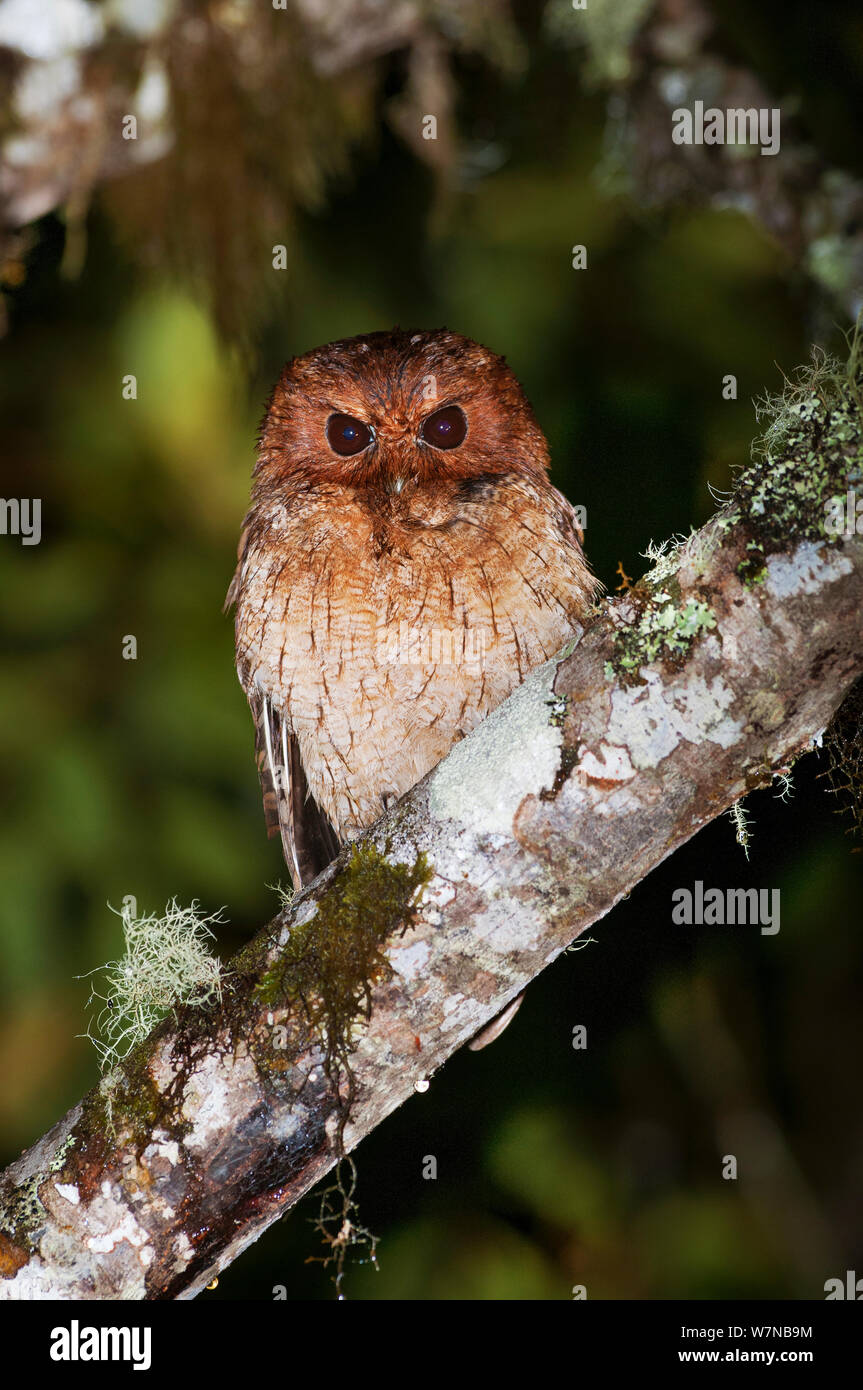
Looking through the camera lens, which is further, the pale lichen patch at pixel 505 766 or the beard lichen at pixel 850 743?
the beard lichen at pixel 850 743

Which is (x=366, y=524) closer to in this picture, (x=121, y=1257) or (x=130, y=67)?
(x=121, y=1257)

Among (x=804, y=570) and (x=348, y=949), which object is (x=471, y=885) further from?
(x=804, y=570)

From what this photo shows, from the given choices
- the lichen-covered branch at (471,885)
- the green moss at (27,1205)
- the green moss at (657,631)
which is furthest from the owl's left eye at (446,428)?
the green moss at (27,1205)

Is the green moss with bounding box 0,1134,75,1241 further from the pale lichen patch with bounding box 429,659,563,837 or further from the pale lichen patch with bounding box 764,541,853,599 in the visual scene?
the pale lichen patch with bounding box 764,541,853,599

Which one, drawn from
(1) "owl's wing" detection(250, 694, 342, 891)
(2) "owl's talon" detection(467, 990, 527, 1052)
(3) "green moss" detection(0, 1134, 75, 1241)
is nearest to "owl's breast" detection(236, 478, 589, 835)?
(1) "owl's wing" detection(250, 694, 342, 891)

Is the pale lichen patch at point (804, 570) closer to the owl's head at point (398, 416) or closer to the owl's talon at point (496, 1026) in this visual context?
the owl's head at point (398, 416)

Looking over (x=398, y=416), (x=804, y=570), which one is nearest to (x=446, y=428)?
(x=398, y=416)
